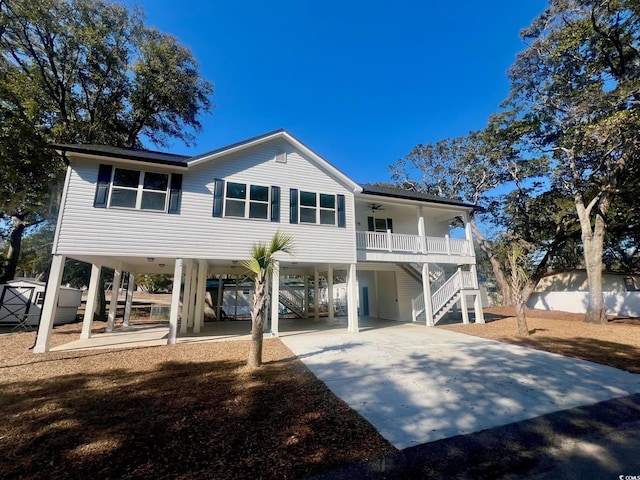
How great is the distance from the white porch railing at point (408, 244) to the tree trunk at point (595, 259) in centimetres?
646

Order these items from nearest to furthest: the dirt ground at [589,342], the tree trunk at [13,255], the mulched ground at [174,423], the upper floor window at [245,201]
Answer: the mulched ground at [174,423]
the dirt ground at [589,342]
the upper floor window at [245,201]
the tree trunk at [13,255]

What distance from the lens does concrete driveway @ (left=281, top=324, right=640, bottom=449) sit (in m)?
3.97

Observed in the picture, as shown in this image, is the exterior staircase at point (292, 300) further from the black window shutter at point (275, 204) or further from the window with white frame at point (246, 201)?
the window with white frame at point (246, 201)

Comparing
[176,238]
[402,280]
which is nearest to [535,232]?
[402,280]

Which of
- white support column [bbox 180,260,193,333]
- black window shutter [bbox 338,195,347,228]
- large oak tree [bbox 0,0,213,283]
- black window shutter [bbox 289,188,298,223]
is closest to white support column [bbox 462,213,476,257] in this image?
black window shutter [bbox 338,195,347,228]

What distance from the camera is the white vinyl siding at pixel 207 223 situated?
29.5 feet

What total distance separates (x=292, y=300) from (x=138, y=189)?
12.5m

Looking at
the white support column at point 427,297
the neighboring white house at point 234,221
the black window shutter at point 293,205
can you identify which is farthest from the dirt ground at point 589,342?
the black window shutter at point 293,205

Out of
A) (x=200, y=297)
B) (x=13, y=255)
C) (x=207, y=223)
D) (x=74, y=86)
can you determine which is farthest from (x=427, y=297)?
(x=13, y=255)

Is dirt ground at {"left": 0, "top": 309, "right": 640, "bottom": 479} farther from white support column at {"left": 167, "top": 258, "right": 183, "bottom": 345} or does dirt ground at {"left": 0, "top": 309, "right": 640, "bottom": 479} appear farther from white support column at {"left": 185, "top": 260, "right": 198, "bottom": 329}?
white support column at {"left": 185, "top": 260, "right": 198, "bottom": 329}

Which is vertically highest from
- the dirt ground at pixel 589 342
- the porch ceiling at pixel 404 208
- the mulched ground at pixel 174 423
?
the porch ceiling at pixel 404 208

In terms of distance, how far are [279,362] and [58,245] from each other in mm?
7770

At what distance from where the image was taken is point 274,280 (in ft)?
35.0

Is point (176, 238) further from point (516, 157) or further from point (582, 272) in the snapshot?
point (582, 272)
